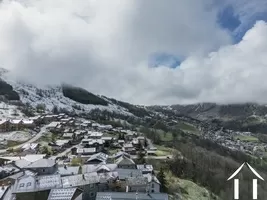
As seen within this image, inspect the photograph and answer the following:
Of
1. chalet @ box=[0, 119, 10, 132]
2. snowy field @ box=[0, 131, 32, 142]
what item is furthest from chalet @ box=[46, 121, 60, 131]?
chalet @ box=[0, 119, 10, 132]

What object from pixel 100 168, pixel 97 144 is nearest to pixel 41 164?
pixel 100 168

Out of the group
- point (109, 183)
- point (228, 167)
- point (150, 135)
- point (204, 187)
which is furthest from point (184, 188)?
point (150, 135)

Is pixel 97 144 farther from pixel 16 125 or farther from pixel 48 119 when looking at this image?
pixel 48 119

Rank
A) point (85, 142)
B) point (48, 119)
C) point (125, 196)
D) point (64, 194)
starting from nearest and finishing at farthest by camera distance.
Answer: point (125, 196) < point (64, 194) < point (85, 142) < point (48, 119)

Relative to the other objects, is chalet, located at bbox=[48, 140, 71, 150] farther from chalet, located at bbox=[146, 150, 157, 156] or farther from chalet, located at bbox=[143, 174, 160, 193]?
chalet, located at bbox=[143, 174, 160, 193]

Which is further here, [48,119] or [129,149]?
[48,119]

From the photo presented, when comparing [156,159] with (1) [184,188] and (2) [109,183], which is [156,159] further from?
(2) [109,183]

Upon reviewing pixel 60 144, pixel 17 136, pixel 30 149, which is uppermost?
pixel 17 136

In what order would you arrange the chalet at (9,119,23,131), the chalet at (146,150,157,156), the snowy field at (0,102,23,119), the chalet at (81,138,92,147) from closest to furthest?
the chalet at (146,150,157,156), the chalet at (81,138,92,147), the chalet at (9,119,23,131), the snowy field at (0,102,23,119)

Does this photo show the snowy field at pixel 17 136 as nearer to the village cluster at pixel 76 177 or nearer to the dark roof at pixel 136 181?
the village cluster at pixel 76 177
